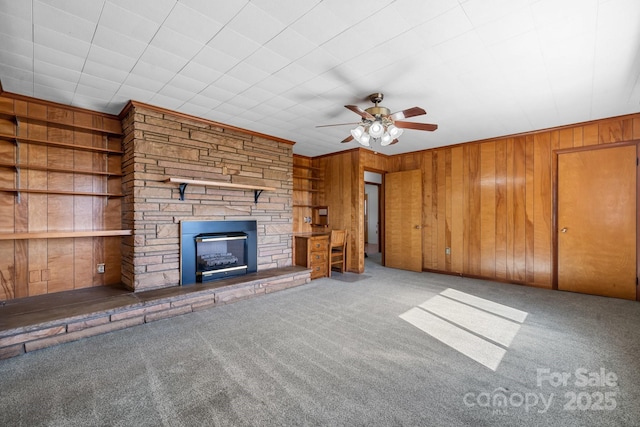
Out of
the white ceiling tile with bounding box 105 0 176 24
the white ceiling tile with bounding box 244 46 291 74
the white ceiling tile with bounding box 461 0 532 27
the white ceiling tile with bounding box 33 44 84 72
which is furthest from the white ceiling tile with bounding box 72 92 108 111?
the white ceiling tile with bounding box 461 0 532 27

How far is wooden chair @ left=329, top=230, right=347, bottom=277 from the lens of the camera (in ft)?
17.4

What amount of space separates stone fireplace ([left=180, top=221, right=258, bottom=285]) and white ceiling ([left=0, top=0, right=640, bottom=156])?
1628mm

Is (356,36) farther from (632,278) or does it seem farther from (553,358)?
(632,278)

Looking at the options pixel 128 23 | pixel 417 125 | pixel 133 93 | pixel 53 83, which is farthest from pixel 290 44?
pixel 53 83

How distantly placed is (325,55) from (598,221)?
4677mm

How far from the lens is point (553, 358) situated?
229cm

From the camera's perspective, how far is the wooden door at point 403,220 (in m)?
5.82

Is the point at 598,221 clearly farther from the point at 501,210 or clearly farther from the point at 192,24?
the point at 192,24

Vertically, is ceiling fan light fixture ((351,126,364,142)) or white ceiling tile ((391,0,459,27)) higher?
white ceiling tile ((391,0,459,27))

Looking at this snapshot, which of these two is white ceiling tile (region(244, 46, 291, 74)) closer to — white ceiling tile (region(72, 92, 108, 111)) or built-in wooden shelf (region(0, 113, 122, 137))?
white ceiling tile (region(72, 92, 108, 111))

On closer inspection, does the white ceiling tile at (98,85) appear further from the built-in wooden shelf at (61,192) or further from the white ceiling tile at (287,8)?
the white ceiling tile at (287,8)

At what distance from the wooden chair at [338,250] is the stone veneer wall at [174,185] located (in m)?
1.21

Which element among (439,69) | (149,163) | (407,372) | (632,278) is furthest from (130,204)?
(632,278)

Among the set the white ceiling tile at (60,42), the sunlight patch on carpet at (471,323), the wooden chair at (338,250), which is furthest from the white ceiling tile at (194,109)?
the sunlight patch on carpet at (471,323)
